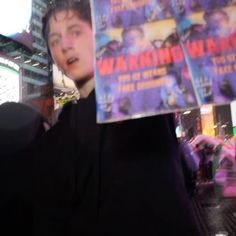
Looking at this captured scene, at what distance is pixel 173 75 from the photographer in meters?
0.70

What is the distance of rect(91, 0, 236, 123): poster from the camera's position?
0.67 meters

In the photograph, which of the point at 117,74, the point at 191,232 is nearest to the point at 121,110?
the point at 117,74

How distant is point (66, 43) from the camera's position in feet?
2.93

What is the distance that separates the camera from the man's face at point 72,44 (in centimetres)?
88

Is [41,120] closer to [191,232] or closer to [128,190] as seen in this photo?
[128,190]

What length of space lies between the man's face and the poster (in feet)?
0.42

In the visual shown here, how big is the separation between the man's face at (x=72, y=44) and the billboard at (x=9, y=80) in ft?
0.87

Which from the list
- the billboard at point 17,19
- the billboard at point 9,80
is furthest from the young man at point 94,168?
the billboard at point 9,80

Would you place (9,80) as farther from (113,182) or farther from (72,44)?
(113,182)

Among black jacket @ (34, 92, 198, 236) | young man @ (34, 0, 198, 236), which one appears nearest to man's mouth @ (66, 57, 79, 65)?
young man @ (34, 0, 198, 236)

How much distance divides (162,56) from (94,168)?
295 millimetres

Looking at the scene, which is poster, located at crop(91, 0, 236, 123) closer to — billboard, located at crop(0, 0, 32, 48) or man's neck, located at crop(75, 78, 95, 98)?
man's neck, located at crop(75, 78, 95, 98)

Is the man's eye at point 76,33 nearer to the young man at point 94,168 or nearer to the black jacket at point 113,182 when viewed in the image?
the young man at point 94,168

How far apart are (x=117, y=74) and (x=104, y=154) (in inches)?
8.4
